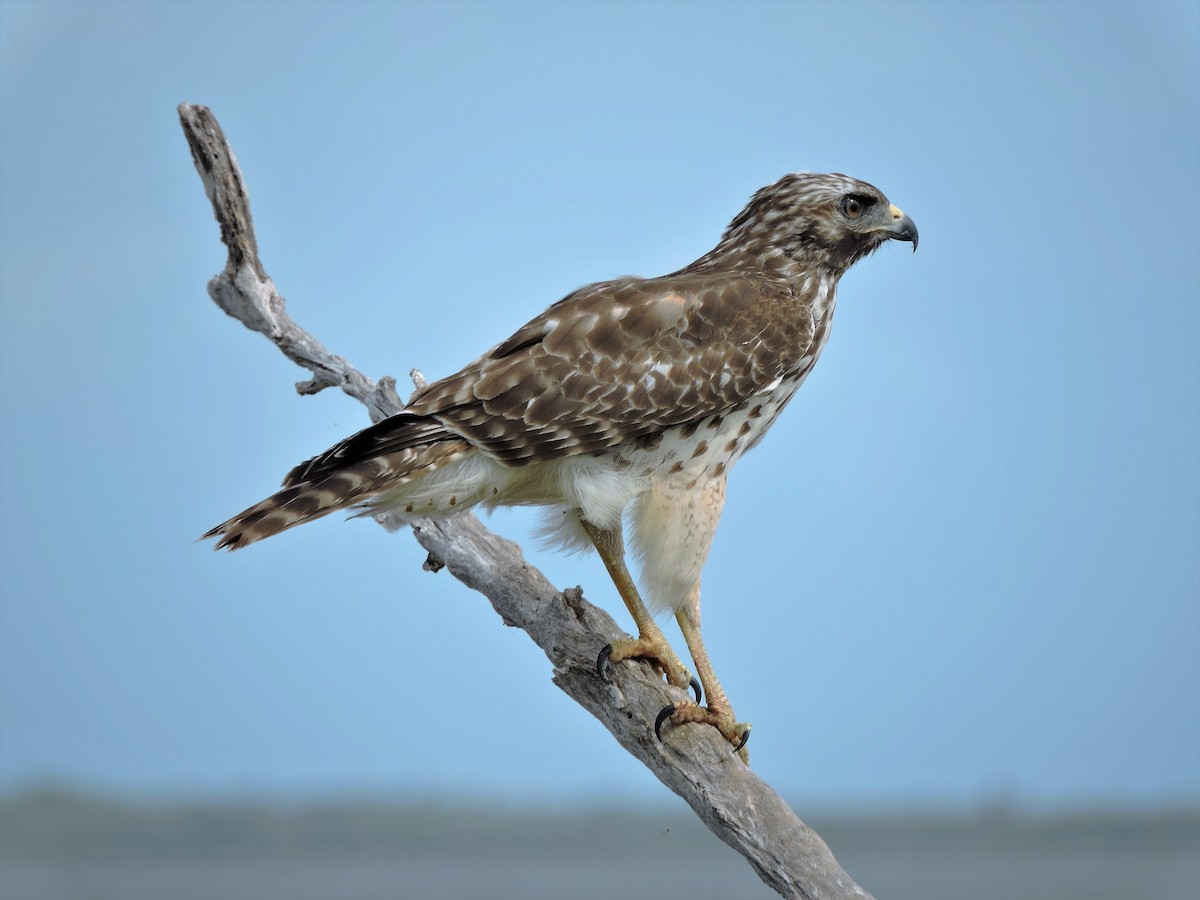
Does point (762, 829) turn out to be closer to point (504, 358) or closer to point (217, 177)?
point (504, 358)

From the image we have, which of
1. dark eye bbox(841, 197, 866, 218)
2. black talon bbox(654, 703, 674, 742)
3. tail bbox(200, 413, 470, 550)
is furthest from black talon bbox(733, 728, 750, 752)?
dark eye bbox(841, 197, 866, 218)

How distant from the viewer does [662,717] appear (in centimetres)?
483

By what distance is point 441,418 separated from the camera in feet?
15.5

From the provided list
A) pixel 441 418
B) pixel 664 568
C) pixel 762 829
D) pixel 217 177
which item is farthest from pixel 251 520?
pixel 217 177

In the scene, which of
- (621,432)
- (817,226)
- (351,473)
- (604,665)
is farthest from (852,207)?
(351,473)

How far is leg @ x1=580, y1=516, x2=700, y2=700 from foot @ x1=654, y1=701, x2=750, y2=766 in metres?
0.18

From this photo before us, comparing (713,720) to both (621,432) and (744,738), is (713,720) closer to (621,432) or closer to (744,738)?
(744,738)

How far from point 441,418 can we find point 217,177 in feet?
7.96

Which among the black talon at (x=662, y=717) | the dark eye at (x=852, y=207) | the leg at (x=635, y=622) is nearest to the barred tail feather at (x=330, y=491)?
the leg at (x=635, y=622)

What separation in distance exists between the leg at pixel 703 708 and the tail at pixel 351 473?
1.28m

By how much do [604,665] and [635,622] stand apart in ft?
0.90

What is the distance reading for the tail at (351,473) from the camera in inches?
171

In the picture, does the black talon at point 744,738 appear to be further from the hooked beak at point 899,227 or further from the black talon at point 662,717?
the hooked beak at point 899,227

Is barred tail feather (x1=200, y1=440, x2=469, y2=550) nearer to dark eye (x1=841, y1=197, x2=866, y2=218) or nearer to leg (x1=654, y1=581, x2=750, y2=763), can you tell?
leg (x1=654, y1=581, x2=750, y2=763)
